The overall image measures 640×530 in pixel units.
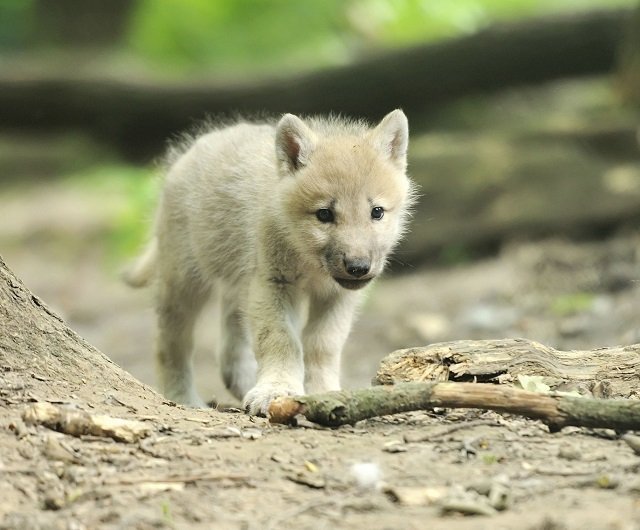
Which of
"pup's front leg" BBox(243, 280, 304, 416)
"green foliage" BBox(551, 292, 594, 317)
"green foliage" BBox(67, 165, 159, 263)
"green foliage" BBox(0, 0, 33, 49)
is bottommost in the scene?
"pup's front leg" BBox(243, 280, 304, 416)

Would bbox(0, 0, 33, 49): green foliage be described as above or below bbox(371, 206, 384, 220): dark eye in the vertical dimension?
above

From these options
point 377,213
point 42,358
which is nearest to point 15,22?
point 377,213

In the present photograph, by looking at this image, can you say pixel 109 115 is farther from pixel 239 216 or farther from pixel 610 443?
pixel 610 443

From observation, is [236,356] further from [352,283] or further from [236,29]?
[236,29]

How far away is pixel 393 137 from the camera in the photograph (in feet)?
19.4

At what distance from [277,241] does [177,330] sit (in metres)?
1.43

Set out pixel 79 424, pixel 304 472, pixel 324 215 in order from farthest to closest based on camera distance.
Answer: pixel 324 215 → pixel 79 424 → pixel 304 472

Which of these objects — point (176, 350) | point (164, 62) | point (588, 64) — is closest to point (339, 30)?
point (164, 62)

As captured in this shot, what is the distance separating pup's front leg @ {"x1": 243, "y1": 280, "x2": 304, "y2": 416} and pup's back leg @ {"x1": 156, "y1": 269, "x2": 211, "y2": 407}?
111 cm

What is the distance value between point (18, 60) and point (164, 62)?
3337 mm

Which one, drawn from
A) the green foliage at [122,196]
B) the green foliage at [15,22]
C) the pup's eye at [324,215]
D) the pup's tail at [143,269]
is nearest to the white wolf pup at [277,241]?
the pup's eye at [324,215]

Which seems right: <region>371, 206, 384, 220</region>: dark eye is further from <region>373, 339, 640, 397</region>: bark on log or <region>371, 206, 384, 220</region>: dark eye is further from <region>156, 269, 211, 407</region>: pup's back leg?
<region>156, 269, 211, 407</region>: pup's back leg

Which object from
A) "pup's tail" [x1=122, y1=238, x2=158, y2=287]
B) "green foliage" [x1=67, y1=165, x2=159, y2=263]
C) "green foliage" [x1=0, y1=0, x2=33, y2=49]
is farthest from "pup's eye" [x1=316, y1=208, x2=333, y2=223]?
"green foliage" [x1=0, y1=0, x2=33, y2=49]

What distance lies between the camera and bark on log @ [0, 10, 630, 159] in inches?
512
